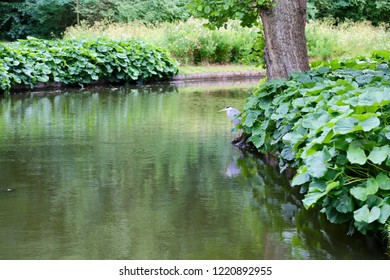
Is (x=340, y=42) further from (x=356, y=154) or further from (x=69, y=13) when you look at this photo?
(x=356, y=154)

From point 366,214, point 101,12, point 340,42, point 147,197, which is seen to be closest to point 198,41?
point 340,42

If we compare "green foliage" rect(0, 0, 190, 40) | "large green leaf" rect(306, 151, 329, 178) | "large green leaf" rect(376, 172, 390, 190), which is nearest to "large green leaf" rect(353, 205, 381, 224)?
"large green leaf" rect(376, 172, 390, 190)

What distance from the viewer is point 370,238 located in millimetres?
5789

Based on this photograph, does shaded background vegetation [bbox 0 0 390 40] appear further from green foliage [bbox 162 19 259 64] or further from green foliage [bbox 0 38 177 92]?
green foliage [bbox 0 38 177 92]

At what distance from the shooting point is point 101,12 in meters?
30.6

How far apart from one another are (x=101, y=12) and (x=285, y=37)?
21490 millimetres

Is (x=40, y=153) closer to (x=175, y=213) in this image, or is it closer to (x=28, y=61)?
(x=175, y=213)

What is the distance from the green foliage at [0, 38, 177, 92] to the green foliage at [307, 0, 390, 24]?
16289 millimetres

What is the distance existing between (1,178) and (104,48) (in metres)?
11.4

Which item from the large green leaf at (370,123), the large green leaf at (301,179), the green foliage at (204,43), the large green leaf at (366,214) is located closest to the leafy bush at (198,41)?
the green foliage at (204,43)

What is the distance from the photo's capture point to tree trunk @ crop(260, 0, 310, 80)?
1002 cm

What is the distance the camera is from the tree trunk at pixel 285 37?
10.0 metres

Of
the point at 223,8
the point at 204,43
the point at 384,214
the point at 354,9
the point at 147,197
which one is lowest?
the point at 354,9

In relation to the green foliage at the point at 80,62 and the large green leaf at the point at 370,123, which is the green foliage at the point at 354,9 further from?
the large green leaf at the point at 370,123
